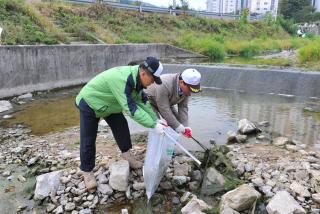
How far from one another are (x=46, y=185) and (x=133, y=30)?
15.8 meters

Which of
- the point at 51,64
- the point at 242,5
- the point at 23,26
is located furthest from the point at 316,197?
the point at 242,5

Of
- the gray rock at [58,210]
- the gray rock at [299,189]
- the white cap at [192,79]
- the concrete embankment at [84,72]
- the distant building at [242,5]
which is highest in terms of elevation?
the distant building at [242,5]

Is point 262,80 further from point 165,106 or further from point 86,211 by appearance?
point 86,211

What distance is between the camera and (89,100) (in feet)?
11.9

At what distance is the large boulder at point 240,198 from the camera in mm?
3570

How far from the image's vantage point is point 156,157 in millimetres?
3773

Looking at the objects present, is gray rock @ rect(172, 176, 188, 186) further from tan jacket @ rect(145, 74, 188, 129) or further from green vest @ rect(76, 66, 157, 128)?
green vest @ rect(76, 66, 157, 128)

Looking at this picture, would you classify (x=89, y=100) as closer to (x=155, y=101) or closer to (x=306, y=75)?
(x=155, y=101)

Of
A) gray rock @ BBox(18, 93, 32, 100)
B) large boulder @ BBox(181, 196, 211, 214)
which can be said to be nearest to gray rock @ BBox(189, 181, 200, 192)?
large boulder @ BBox(181, 196, 211, 214)

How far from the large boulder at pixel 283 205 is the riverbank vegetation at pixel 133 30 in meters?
8.93

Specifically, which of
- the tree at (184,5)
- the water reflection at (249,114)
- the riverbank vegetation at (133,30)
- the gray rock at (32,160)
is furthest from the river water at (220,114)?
the tree at (184,5)

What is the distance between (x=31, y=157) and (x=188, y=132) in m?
2.40

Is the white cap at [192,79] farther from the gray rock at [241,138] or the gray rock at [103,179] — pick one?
the gray rock at [241,138]

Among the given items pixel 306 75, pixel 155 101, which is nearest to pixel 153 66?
pixel 155 101
